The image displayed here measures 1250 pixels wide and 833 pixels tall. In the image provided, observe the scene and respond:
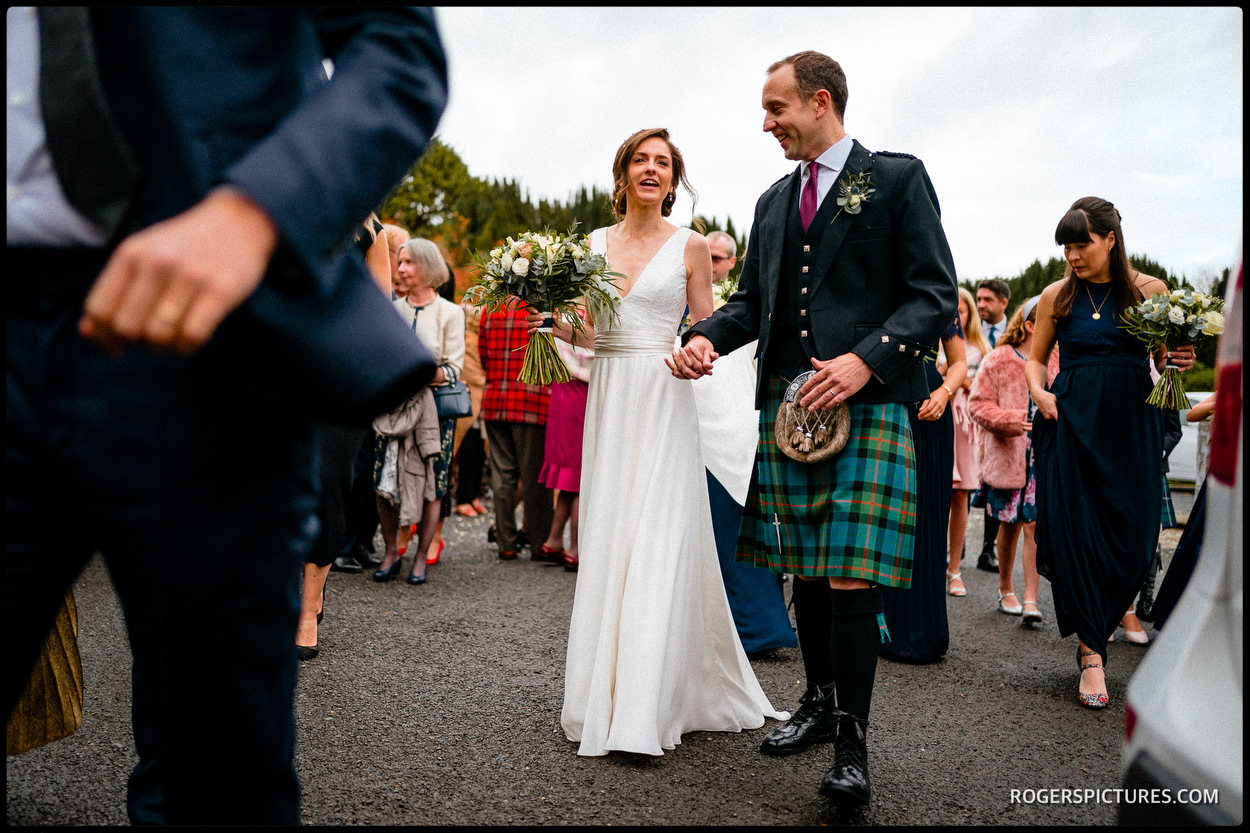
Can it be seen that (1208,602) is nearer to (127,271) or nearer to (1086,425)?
(127,271)

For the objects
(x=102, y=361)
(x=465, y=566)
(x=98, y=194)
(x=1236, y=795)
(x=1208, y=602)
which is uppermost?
(x=98, y=194)

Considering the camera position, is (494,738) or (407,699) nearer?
(494,738)

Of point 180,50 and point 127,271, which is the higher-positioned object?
point 180,50

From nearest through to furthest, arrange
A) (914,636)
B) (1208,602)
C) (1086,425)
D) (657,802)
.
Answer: (1208,602) → (657,802) → (1086,425) → (914,636)

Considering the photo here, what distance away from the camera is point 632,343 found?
3754mm

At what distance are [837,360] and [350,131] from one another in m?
2.15

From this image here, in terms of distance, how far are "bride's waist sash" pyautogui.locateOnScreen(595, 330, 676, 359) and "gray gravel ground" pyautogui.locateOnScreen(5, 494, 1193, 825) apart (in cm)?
151

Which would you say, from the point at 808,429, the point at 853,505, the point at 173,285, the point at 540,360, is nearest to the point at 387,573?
the point at 540,360

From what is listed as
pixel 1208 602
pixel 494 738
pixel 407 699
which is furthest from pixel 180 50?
pixel 407 699

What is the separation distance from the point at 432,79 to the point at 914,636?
4.36m

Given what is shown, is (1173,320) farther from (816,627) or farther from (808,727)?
(808,727)

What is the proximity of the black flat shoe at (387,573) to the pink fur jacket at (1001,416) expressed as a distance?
4.48 metres

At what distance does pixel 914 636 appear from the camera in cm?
475

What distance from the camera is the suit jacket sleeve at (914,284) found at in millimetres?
2891
